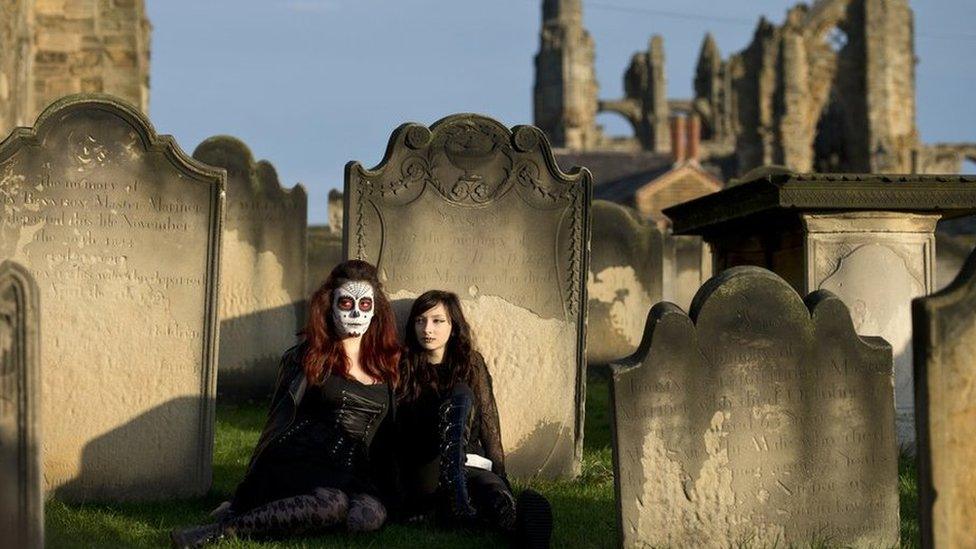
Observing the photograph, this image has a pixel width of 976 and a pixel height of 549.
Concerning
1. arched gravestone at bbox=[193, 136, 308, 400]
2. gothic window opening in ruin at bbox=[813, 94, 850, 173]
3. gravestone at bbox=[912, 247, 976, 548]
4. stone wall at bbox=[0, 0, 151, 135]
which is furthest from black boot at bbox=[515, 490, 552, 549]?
gothic window opening in ruin at bbox=[813, 94, 850, 173]

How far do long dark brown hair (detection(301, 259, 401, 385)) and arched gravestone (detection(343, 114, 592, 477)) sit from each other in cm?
90

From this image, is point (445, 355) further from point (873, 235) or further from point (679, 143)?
point (679, 143)

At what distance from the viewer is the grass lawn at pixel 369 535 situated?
237 inches

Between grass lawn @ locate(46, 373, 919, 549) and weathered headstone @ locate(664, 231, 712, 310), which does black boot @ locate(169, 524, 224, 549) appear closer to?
grass lawn @ locate(46, 373, 919, 549)

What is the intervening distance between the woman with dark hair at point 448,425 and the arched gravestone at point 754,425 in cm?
81

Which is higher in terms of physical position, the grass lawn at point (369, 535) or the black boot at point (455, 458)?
the black boot at point (455, 458)

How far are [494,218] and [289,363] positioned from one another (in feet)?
5.83

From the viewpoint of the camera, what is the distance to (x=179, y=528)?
5.95 metres

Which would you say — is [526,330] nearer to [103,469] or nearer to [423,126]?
[423,126]

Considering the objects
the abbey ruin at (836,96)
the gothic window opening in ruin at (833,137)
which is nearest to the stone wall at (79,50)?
the abbey ruin at (836,96)

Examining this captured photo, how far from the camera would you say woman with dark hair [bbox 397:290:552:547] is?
6.22m

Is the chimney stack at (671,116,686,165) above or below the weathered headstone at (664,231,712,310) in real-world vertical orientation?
above

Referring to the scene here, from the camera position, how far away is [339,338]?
6488 mm

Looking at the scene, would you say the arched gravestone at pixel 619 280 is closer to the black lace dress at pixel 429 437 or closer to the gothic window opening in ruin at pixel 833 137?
the black lace dress at pixel 429 437
